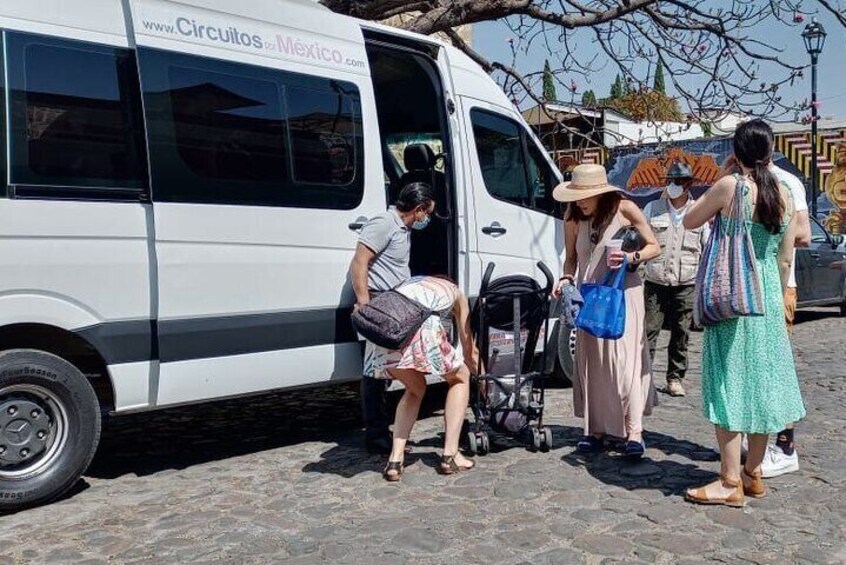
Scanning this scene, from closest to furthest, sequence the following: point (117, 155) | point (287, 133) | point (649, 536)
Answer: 1. point (649, 536)
2. point (117, 155)
3. point (287, 133)

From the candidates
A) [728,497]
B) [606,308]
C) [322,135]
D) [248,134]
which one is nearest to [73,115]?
[248,134]

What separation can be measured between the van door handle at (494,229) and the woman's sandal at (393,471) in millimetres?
2165

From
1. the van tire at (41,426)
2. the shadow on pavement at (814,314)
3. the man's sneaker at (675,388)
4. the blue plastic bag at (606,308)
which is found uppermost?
the blue plastic bag at (606,308)

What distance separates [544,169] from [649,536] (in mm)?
3889

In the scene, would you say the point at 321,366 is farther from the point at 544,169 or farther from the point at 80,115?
the point at 544,169

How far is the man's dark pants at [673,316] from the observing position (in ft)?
24.8

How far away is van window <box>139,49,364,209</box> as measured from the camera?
202 inches

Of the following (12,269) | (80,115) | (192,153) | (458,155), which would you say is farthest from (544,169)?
(12,269)

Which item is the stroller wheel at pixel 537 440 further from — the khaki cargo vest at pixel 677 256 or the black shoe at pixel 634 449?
the khaki cargo vest at pixel 677 256

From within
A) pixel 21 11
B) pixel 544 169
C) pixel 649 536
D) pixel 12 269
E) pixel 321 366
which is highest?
pixel 21 11

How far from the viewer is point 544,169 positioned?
7.56 metres

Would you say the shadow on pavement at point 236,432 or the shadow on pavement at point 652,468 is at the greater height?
the shadow on pavement at point 236,432

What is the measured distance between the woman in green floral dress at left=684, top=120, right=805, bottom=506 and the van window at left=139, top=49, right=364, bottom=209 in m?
2.35

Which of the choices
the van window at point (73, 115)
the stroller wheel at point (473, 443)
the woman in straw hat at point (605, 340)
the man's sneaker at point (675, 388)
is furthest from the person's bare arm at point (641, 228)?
the van window at point (73, 115)
